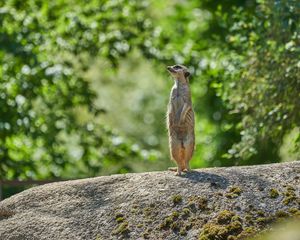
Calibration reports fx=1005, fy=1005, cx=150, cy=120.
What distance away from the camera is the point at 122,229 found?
8.91 metres

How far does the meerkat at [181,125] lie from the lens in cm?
1022

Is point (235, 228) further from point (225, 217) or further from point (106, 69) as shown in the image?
point (106, 69)

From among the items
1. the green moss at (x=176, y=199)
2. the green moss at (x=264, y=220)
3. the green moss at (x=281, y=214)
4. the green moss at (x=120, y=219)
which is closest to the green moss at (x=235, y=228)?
the green moss at (x=264, y=220)

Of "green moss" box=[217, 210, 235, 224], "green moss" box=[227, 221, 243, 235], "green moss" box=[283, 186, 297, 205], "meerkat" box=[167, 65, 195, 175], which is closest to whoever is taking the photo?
"green moss" box=[227, 221, 243, 235]

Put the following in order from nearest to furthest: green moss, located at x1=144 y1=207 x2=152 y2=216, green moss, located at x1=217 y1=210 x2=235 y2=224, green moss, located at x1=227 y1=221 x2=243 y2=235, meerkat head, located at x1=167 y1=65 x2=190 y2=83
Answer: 1. green moss, located at x1=227 y1=221 x2=243 y2=235
2. green moss, located at x1=217 y1=210 x2=235 y2=224
3. green moss, located at x1=144 y1=207 x2=152 y2=216
4. meerkat head, located at x1=167 y1=65 x2=190 y2=83

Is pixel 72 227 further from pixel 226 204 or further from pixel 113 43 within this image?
pixel 113 43

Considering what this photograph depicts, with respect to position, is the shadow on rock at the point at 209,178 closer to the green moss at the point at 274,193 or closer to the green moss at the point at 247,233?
the green moss at the point at 274,193

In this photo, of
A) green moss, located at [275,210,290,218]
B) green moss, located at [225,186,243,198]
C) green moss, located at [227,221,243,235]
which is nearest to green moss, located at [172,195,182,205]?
green moss, located at [225,186,243,198]

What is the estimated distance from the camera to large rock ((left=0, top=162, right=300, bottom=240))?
8.59 metres

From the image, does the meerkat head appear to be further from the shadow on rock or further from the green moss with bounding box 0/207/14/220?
the green moss with bounding box 0/207/14/220

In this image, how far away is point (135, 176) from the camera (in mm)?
9703

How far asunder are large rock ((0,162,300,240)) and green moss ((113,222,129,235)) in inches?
0.4

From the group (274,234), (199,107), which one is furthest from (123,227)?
(199,107)

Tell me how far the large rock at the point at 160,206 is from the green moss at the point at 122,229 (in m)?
0.01
